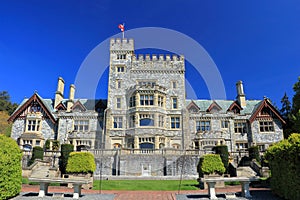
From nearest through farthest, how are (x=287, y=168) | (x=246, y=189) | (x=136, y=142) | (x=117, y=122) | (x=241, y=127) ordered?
1. (x=287, y=168)
2. (x=246, y=189)
3. (x=136, y=142)
4. (x=117, y=122)
5. (x=241, y=127)

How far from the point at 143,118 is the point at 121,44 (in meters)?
10.8

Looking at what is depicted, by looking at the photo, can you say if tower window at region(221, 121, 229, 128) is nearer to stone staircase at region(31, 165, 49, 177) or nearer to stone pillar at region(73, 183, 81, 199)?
stone staircase at region(31, 165, 49, 177)

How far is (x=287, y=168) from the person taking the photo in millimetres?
8484

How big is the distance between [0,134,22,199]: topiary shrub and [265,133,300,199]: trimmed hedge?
10.3 meters

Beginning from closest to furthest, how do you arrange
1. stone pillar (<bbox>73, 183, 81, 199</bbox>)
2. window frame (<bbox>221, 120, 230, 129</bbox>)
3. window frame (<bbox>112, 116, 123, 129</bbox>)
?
stone pillar (<bbox>73, 183, 81, 199</bbox>) < window frame (<bbox>112, 116, 123, 129</bbox>) < window frame (<bbox>221, 120, 230, 129</bbox>)

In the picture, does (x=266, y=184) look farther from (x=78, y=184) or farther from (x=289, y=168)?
(x=78, y=184)

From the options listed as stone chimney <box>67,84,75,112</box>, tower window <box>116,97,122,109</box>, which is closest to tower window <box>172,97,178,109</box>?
tower window <box>116,97,122,109</box>

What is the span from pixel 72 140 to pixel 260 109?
76.9 ft

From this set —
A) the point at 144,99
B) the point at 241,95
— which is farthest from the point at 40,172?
the point at 241,95

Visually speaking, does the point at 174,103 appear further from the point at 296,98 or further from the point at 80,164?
the point at 80,164

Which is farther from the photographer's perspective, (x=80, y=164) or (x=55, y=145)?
(x=55, y=145)

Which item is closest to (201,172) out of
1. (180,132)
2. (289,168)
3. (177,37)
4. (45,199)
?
(289,168)

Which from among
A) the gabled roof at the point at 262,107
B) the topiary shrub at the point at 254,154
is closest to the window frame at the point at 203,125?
the gabled roof at the point at 262,107

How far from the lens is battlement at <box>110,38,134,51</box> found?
99.7 feet
